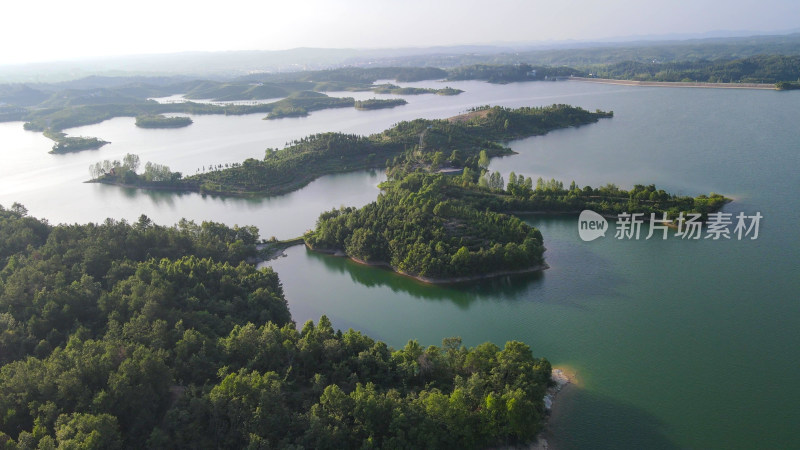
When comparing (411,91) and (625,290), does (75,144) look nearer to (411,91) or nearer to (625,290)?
(411,91)

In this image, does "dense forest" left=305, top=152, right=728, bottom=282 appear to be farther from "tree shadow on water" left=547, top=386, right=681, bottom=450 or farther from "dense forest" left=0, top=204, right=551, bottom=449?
"tree shadow on water" left=547, top=386, right=681, bottom=450

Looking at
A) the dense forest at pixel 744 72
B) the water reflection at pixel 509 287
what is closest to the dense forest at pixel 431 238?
the water reflection at pixel 509 287

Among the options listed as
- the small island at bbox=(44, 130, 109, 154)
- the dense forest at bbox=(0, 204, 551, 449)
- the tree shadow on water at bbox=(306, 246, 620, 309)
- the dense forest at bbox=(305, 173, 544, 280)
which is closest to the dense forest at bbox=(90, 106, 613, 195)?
the dense forest at bbox=(305, 173, 544, 280)

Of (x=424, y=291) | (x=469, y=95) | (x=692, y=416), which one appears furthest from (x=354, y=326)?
(x=469, y=95)

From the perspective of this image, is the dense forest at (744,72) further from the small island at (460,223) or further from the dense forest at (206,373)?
Answer: the dense forest at (206,373)

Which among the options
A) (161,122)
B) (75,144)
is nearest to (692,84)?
(161,122)
